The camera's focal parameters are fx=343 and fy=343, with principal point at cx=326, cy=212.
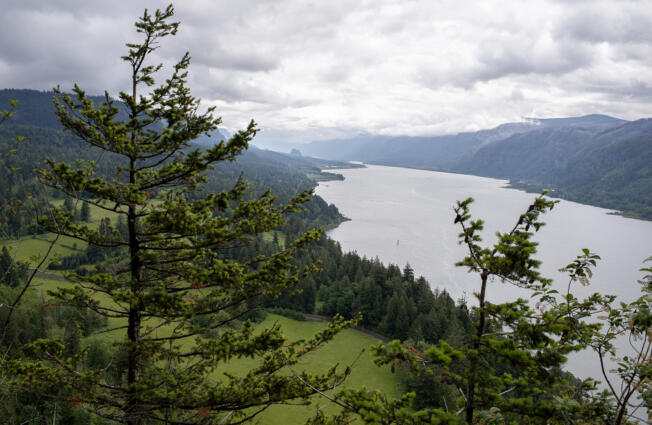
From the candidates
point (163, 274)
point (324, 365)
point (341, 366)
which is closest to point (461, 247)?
point (341, 366)

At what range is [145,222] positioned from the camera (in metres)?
7.07

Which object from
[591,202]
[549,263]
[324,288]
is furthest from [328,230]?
[591,202]

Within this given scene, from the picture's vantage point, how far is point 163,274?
7816 millimetres

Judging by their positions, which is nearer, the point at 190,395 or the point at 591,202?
the point at 190,395

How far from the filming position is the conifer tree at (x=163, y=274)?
22.1 feet

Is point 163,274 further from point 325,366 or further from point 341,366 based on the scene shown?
point 341,366

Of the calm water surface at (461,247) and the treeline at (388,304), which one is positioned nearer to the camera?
the treeline at (388,304)

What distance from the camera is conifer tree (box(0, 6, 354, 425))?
6.73 meters

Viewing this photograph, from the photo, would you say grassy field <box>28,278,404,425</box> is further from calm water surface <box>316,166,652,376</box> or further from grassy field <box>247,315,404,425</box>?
calm water surface <box>316,166,652,376</box>

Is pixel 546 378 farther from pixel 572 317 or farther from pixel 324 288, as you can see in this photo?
pixel 324 288

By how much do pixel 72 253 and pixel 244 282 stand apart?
80.4 meters

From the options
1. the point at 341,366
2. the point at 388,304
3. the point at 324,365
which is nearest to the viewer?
the point at 324,365

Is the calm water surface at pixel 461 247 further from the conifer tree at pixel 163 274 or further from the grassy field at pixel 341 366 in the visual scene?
the conifer tree at pixel 163 274

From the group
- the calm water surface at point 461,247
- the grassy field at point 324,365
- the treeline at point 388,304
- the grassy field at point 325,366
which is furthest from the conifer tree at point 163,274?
the calm water surface at point 461,247
